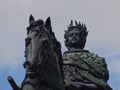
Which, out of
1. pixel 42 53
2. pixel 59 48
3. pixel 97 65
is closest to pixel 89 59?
pixel 97 65

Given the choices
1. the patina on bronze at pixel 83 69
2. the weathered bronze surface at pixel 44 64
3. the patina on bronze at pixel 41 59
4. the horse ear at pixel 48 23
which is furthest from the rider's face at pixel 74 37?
the horse ear at pixel 48 23

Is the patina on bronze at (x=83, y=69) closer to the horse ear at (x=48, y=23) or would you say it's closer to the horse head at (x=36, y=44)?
the horse ear at (x=48, y=23)

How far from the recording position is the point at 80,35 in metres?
14.3

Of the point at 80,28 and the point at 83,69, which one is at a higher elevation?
the point at 80,28

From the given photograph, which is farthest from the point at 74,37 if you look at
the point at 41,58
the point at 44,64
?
the point at 41,58

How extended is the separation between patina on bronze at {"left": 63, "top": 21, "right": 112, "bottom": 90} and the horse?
224 centimetres

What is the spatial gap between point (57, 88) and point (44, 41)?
0.82 m

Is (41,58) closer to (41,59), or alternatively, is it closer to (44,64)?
(41,59)

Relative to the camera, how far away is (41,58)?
9.91 m

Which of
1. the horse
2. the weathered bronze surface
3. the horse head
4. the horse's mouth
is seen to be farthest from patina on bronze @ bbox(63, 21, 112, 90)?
the horse's mouth

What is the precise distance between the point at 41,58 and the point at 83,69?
3687 mm

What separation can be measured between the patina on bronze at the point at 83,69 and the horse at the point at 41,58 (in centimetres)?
224

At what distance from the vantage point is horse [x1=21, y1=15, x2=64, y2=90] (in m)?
9.80

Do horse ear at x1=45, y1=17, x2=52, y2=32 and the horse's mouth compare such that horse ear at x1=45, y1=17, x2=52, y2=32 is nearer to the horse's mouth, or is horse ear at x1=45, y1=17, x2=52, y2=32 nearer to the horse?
the horse
